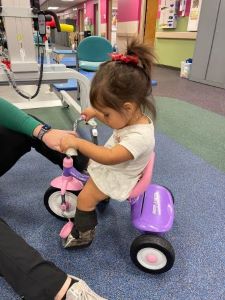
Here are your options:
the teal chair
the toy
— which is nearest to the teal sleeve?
the toy

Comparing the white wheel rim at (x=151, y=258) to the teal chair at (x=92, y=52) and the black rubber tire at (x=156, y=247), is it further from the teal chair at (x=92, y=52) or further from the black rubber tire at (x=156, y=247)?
the teal chair at (x=92, y=52)

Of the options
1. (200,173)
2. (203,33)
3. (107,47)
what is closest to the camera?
(200,173)

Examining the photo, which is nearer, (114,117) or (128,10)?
(114,117)

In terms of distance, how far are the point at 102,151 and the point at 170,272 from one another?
0.49 meters

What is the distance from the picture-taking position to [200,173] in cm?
142

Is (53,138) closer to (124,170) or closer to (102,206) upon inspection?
(124,170)

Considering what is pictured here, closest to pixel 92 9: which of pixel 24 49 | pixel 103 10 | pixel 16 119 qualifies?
pixel 103 10

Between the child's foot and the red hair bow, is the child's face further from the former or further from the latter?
the child's foot

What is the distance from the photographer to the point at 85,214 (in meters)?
0.84

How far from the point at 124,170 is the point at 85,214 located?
0.20m

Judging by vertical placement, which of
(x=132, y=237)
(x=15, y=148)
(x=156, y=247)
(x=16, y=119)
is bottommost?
(x=132, y=237)

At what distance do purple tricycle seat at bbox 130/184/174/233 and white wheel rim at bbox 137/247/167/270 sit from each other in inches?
2.7

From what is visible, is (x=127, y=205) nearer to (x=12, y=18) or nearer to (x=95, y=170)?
(x=95, y=170)

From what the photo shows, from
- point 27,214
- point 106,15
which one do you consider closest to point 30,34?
point 27,214
